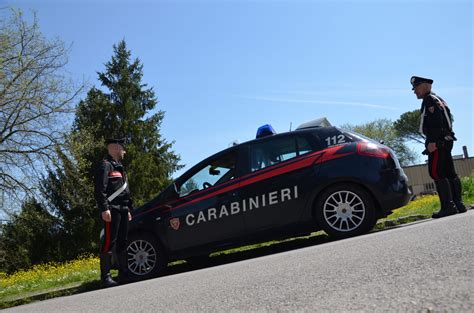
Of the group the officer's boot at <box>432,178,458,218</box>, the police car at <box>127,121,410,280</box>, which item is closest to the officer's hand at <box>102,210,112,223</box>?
the police car at <box>127,121,410,280</box>

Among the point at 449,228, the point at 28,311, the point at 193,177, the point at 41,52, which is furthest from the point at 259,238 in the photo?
the point at 41,52

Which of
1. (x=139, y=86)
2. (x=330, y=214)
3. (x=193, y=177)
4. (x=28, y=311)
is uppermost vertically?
(x=139, y=86)

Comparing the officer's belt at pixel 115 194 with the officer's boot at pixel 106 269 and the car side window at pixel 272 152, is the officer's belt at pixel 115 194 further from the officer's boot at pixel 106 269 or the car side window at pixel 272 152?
the car side window at pixel 272 152

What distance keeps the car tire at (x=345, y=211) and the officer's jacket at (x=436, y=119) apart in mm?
1567

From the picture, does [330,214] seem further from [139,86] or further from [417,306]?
[139,86]

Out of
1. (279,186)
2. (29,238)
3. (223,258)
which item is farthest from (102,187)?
(29,238)

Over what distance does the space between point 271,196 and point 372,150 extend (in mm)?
1567

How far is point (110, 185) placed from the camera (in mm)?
6961

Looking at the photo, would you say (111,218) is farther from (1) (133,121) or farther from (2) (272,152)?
(1) (133,121)

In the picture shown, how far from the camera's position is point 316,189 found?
21.0 feet

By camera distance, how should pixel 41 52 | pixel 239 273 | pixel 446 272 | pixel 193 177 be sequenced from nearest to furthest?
1. pixel 446 272
2. pixel 239 273
3. pixel 193 177
4. pixel 41 52

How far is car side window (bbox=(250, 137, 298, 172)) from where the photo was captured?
266 inches

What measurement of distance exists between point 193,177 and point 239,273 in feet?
8.77

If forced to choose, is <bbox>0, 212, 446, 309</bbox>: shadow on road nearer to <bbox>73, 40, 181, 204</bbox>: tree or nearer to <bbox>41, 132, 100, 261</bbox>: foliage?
<bbox>41, 132, 100, 261</bbox>: foliage
